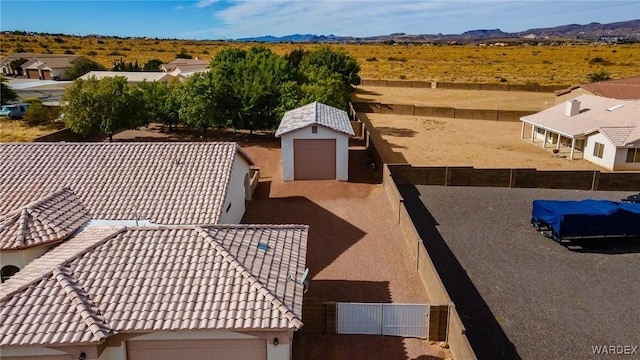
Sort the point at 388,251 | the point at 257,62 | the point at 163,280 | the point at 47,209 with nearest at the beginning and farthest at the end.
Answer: the point at 163,280
the point at 47,209
the point at 388,251
the point at 257,62

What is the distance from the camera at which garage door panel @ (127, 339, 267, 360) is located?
11.0 meters

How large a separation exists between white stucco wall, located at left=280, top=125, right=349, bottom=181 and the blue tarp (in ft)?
39.3

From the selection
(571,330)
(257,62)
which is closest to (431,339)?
(571,330)

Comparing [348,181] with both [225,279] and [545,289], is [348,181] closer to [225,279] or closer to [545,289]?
[545,289]

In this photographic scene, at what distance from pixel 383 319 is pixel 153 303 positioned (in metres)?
7.14

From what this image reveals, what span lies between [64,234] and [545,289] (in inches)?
646

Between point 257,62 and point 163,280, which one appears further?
point 257,62

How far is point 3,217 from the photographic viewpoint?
15.9m

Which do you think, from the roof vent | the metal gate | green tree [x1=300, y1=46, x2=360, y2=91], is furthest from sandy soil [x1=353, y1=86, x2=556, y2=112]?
the metal gate

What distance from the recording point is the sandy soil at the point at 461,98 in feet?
201

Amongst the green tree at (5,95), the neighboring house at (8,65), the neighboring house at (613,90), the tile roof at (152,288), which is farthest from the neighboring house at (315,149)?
the neighboring house at (8,65)

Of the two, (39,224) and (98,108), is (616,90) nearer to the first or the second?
(98,108)

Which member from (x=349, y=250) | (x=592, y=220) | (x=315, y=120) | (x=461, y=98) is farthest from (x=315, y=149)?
(x=461, y=98)

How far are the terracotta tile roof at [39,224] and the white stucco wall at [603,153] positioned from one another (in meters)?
32.4
